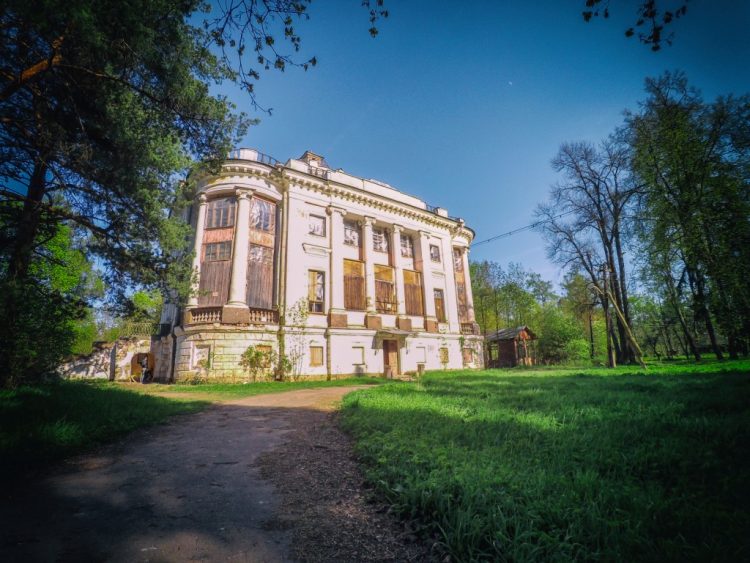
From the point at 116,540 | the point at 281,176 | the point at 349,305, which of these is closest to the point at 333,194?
the point at 281,176

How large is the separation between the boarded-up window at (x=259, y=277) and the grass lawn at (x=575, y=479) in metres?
14.4

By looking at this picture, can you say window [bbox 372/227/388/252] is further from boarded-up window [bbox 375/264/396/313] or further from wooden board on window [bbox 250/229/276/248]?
wooden board on window [bbox 250/229/276/248]

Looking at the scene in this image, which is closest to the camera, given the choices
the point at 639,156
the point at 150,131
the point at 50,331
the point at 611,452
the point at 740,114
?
the point at 611,452

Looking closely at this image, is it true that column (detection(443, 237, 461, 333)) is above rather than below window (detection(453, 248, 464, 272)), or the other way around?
below

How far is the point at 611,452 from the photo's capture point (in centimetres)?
357

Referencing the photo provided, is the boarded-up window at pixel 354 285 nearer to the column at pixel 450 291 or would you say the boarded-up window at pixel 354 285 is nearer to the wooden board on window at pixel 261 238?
A: the wooden board on window at pixel 261 238

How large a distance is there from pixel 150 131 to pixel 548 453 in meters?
9.18

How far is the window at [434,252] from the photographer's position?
27.5 meters

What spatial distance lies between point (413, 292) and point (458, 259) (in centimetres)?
730

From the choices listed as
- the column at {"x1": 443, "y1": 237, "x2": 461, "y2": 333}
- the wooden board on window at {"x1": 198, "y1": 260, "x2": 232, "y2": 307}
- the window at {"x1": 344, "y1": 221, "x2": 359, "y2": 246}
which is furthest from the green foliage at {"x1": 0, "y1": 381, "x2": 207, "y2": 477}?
the column at {"x1": 443, "y1": 237, "x2": 461, "y2": 333}

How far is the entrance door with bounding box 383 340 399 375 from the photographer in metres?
22.3

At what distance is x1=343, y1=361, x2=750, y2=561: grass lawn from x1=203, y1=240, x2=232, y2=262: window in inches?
621

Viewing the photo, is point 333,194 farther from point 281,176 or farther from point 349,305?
point 349,305

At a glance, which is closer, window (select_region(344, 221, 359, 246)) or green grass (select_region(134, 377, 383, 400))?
green grass (select_region(134, 377, 383, 400))
